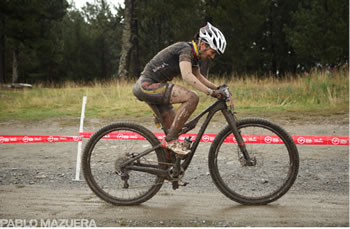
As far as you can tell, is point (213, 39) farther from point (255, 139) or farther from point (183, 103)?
point (255, 139)

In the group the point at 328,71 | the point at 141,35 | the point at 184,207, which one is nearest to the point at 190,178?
the point at 184,207

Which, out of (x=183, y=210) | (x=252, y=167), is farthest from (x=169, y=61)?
(x=183, y=210)

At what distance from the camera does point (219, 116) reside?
12.2m

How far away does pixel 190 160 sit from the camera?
4.54 meters

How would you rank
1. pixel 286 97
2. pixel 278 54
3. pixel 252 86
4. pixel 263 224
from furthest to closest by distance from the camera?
1. pixel 278 54
2. pixel 252 86
3. pixel 286 97
4. pixel 263 224

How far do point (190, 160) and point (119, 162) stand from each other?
87 cm

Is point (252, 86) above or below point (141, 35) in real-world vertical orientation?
below

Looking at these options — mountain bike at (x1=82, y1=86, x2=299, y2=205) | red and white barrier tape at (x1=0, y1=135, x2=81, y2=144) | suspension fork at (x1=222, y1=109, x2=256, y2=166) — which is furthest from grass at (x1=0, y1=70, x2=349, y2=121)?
suspension fork at (x1=222, y1=109, x2=256, y2=166)

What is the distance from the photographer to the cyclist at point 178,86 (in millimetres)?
4339

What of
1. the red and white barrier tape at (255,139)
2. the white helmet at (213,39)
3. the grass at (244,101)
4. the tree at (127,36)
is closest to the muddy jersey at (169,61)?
the white helmet at (213,39)

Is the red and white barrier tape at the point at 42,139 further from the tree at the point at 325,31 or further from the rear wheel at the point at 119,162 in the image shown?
the tree at the point at 325,31

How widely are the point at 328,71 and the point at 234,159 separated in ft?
43.0

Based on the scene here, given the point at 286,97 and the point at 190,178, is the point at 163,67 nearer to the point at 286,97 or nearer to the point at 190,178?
the point at 190,178

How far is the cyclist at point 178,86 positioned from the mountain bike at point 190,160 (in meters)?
0.12
